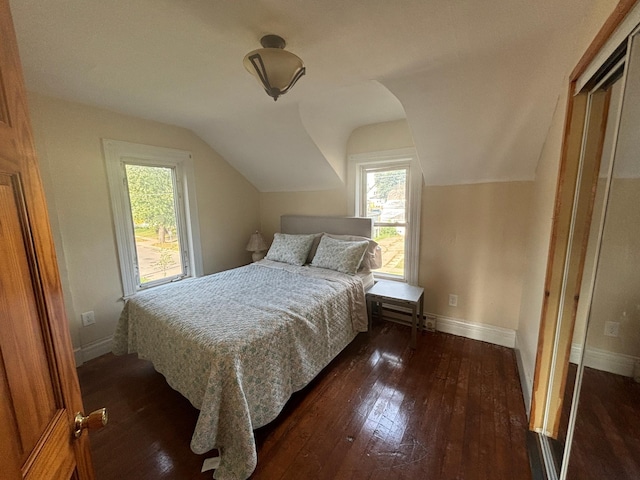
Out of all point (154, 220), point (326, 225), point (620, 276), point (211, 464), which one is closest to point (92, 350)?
point (154, 220)

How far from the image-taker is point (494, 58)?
1524 mm

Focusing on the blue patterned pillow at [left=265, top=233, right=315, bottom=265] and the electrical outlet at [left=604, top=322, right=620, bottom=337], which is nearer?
the electrical outlet at [left=604, top=322, right=620, bottom=337]

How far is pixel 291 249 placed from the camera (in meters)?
3.11

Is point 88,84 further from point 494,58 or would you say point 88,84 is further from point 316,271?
point 494,58

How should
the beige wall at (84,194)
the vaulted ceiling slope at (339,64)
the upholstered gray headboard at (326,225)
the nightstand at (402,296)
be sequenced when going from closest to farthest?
1. the vaulted ceiling slope at (339,64)
2. the beige wall at (84,194)
3. the nightstand at (402,296)
4. the upholstered gray headboard at (326,225)

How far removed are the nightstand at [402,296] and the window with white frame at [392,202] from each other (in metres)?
0.23

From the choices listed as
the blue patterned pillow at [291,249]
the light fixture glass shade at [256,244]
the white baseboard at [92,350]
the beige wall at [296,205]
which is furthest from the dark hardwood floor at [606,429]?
the white baseboard at [92,350]

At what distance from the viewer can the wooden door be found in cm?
47

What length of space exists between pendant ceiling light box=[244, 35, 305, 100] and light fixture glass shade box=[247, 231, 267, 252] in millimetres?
2424

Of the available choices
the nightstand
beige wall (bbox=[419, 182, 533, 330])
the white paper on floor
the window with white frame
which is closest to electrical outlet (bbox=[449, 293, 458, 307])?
beige wall (bbox=[419, 182, 533, 330])

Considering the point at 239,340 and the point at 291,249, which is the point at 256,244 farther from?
the point at 239,340

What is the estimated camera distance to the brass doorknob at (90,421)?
2.12ft

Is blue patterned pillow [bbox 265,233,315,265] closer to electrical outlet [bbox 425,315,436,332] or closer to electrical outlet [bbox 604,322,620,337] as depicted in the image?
electrical outlet [bbox 425,315,436,332]

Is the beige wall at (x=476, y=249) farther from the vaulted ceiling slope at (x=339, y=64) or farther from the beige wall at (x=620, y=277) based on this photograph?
the beige wall at (x=620, y=277)
